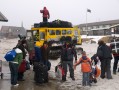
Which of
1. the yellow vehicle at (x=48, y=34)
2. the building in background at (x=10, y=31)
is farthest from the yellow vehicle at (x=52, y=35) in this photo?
the building in background at (x=10, y=31)

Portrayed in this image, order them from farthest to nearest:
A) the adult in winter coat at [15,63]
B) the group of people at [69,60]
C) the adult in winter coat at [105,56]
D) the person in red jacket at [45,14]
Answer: the person in red jacket at [45,14]
the adult in winter coat at [105,56]
the group of people at [69,60]
the adult in winter coat at [15,63]

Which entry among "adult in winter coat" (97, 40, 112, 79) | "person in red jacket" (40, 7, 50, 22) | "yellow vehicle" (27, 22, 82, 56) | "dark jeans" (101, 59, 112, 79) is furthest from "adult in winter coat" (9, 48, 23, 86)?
"person in red jacket" (40, 7, 50, 22)

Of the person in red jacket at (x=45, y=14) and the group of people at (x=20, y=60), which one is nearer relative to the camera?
the group of people at (x=20, y=60)

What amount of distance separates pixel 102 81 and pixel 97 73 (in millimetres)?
397

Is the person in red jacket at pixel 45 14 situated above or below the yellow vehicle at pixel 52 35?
above

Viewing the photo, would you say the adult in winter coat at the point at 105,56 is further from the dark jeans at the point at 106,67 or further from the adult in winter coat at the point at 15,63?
the adult in winter coat at the point at 15,63

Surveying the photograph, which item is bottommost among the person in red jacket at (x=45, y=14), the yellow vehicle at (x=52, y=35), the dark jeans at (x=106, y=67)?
the dark jeans at (x=106, y=67)

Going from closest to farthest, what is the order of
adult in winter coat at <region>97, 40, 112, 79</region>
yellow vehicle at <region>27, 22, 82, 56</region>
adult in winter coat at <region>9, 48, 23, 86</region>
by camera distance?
1. adult in winter coat at <region>9, 48, 23, 86</region>
2. adult in winter coat at <region>97, 40, 112, 79</region>
3. yellow vehicle at <region>27, 22, 82, 56</region>

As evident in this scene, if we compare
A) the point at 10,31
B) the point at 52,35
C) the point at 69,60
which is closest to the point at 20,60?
the point at 69,60

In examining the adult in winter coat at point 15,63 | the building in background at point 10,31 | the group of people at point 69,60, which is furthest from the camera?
the building in background at point 10,31

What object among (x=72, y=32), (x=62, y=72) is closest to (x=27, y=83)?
(x=62, y=72)

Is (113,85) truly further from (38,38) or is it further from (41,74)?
(38,38)

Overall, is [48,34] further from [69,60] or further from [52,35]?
[69,60]

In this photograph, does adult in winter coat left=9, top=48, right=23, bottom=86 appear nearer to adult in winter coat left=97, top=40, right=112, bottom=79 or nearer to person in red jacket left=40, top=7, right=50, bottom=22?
adult in winter coat left=97, top=40, right=112, bottom=79
